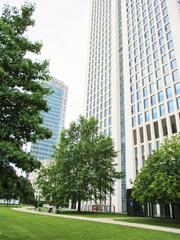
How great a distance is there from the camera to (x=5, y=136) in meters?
10.4

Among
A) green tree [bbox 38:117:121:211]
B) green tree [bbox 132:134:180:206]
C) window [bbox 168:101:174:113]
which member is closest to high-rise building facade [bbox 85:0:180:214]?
window [bbox 168:101:174:113]

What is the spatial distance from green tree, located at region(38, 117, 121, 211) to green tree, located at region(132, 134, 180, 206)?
42.2 feet

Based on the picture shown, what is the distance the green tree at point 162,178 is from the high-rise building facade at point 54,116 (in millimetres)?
148956

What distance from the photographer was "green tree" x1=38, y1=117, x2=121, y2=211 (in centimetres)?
3669

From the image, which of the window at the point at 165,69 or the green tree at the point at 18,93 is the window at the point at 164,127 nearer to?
the window at the point at 165,69

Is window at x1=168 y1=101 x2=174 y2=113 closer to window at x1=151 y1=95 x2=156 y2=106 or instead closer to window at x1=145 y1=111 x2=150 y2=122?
window at x1=151 y1=95 x2=156 y2=106

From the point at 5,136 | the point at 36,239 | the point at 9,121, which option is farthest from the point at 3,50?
the point at 36,239

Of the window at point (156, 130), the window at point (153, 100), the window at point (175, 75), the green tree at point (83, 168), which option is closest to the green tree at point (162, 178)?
the green tree at point (83, 168)

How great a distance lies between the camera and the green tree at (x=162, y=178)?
68.6 ft

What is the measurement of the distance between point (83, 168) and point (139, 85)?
30.1 meters

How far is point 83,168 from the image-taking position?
37031 millimetres

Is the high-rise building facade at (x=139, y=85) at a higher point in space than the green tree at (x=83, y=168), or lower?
higher

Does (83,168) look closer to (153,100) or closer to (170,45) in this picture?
(153,100)

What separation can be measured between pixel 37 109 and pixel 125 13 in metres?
72.3
